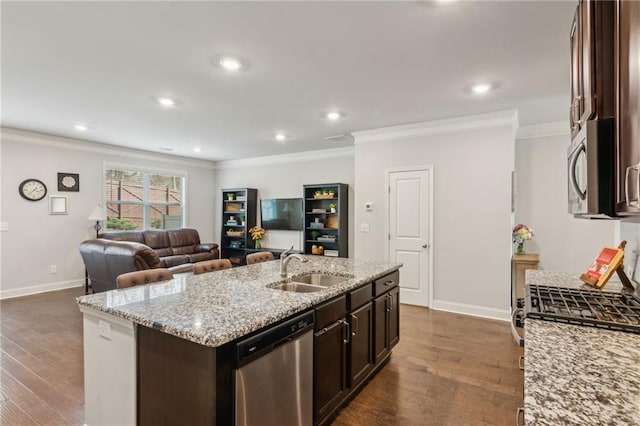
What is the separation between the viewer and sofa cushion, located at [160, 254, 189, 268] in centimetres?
615

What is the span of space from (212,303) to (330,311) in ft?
2.40

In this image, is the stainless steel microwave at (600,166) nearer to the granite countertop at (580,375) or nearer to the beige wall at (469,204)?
the granite countertop at (580,375)

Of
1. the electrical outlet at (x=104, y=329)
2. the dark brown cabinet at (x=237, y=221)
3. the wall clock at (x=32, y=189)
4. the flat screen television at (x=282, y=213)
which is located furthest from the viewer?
the dark brown cabinet at (x=237, y=221)

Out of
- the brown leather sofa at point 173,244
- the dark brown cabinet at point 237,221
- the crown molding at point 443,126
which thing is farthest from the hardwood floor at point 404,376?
the dark brown cabinet at point 237,221

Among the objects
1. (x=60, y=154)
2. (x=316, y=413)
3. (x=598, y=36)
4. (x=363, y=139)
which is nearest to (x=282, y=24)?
(x=598, y=36)

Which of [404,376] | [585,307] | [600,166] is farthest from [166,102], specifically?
[585,307]

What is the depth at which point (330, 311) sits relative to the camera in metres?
2.12

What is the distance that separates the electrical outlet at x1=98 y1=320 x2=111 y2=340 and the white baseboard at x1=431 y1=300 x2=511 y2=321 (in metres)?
4.05

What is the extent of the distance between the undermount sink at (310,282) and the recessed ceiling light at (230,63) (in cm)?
189

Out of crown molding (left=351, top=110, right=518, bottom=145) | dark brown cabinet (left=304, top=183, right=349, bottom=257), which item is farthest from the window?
crown molding (left=351, top=110, right=518, bottom=145)

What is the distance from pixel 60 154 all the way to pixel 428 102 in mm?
6130

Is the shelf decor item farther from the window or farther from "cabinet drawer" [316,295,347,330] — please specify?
"cabinet drawer" [316,295,347,330]

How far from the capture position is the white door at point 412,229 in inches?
187

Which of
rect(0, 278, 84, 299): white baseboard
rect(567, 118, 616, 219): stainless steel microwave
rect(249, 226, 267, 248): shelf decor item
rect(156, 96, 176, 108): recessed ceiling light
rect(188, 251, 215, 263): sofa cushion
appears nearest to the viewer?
rect(567, 118, 616, 219): stainless steel microwave
